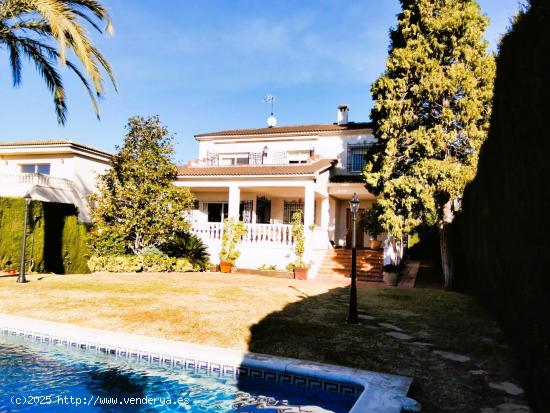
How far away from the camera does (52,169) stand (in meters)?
25.9

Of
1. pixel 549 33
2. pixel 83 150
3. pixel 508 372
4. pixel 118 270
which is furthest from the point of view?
pixel 83 150

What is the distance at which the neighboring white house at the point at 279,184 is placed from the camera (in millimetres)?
20031

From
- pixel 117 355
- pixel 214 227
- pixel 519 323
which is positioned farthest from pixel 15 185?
pixel 519 323

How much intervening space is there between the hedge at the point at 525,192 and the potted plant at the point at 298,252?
10.6 metres

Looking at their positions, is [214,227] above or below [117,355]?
above

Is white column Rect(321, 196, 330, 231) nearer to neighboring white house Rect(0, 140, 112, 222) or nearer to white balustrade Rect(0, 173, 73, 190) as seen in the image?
neighboring white house Rect(0, 140, 112, 222)

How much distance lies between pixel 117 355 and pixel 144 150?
13429mm

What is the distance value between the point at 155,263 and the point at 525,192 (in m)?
16.0

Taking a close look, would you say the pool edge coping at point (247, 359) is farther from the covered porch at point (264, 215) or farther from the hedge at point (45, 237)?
the covered porch at point (264, 215)

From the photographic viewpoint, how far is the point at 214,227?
21.3 meters

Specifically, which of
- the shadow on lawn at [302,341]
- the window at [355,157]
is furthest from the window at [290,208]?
the shadow on lawn at [302,341]

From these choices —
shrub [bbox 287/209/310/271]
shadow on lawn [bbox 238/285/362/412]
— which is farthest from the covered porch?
shadow on lawn [bbox 238/285/362/412]

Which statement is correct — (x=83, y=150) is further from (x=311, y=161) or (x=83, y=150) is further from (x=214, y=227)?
(x=311, y=161)

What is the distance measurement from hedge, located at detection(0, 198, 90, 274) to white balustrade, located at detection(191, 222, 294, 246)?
5.84 metres
